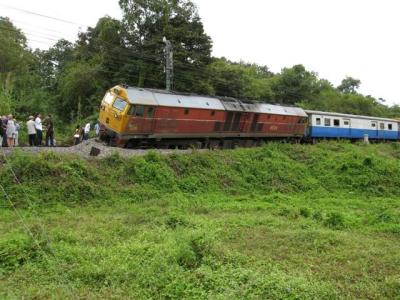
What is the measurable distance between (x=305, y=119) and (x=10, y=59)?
30025 millimetres

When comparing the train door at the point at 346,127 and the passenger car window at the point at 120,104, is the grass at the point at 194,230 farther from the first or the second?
the train door at the point at 346,127

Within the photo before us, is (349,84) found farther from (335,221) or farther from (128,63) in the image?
(335,221)

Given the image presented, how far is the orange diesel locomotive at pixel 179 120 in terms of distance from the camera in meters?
20.8

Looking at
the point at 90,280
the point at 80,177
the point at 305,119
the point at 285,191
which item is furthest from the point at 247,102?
the point at 90,280

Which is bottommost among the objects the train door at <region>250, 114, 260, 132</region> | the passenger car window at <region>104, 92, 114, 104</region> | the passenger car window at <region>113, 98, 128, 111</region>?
the train door at <region>250, 114, 260, 132</region>

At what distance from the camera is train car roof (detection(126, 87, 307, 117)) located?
21234mm

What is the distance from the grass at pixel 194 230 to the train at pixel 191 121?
9.82 ft

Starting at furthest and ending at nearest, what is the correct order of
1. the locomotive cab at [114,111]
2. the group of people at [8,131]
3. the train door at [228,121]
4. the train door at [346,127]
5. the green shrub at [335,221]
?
1. the train door at [346,127]
2. the train door at [228,121]
3. the locomotive cab at [114,111]
4. the group of people at [8,131]
5. the green shrub at [335,221]

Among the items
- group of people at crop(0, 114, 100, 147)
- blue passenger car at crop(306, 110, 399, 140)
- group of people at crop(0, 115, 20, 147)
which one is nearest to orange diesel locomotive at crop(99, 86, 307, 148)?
group of people at crop(0, 114, 100, 147)

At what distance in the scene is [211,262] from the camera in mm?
8898

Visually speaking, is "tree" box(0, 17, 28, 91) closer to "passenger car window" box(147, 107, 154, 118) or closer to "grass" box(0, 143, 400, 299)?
"passenger car window" box(147, 107, 154, 118)

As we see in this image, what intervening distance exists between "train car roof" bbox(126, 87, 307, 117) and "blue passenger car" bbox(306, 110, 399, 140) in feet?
16.0

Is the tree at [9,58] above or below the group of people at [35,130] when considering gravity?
above

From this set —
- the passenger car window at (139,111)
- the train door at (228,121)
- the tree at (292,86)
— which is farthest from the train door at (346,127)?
the tree at (292,86)
